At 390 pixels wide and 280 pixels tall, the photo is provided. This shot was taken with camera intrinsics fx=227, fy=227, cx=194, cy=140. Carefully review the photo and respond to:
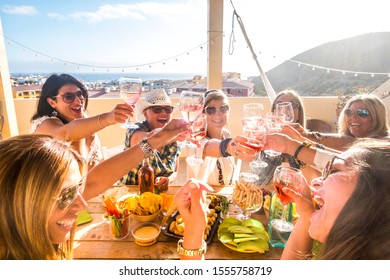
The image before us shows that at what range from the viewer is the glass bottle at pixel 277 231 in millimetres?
1027

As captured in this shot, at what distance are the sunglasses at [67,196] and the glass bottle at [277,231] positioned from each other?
0.85m

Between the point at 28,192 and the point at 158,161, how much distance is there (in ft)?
4.48

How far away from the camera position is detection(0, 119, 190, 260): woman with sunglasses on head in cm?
60

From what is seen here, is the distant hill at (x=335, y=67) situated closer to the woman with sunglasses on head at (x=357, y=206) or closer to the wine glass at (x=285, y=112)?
the wine glass at (x=285, y=112)

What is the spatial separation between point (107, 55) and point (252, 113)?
3435 millimetres

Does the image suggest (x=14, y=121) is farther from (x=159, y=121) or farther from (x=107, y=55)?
(x=159, y=121)

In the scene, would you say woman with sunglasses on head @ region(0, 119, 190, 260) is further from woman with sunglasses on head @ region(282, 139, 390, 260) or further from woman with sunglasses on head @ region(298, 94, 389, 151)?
woman with sunglasses on head @ region(298, 94, 389, 151)

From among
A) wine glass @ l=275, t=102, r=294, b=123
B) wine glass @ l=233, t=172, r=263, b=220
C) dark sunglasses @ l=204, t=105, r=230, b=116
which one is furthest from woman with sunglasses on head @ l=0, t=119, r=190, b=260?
dark sunglasses @ l=204, t=105, r=230, b=116

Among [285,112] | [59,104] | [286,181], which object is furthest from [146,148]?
[59,104]

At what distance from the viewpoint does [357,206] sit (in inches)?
24.5

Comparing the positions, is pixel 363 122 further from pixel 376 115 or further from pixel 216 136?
pixel 216 136

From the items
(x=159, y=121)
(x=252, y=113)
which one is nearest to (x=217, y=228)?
(x=252, y=113)

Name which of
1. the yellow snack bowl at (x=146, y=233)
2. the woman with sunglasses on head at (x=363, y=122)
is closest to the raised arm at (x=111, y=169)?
the yellow snack bowl at (x=146, y=233)

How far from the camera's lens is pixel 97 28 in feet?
12.6
